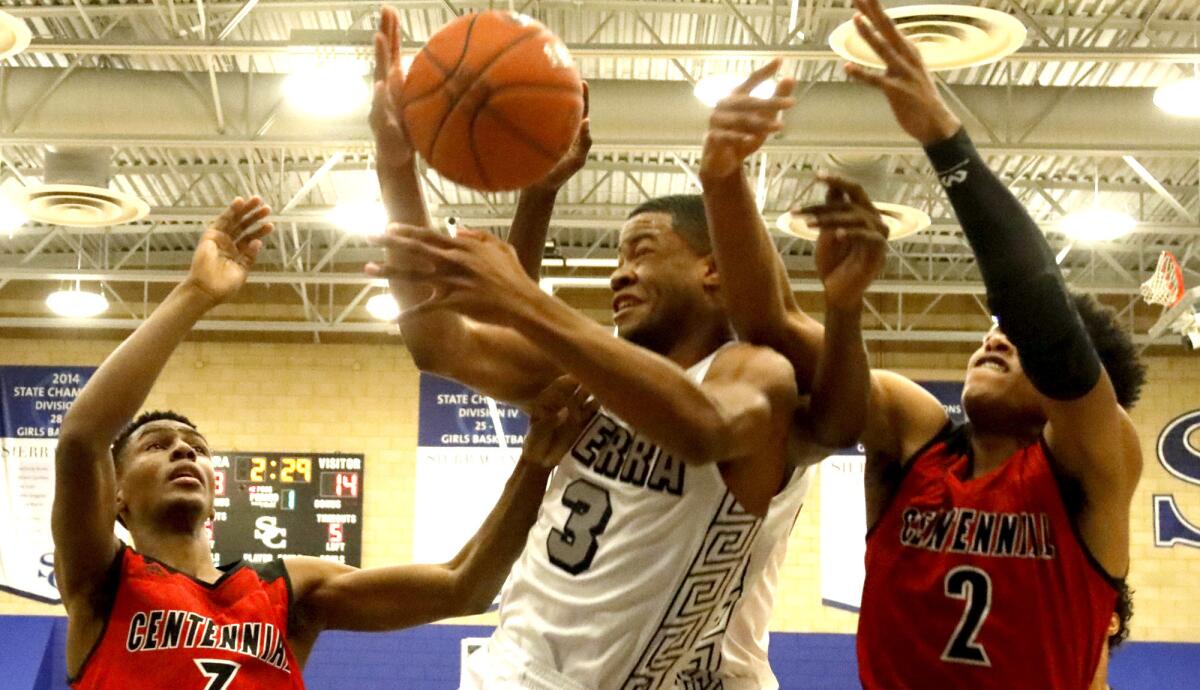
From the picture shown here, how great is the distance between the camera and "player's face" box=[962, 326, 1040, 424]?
360 centimetres

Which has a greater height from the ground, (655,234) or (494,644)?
(655,234)

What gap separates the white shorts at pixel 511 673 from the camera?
3.06 meters

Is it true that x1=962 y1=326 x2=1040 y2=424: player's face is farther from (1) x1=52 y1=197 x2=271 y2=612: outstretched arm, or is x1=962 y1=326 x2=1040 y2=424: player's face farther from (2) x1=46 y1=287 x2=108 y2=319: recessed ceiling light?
(2) x1=46 y1=287 x2=108 y2=319: recessed ceiling light

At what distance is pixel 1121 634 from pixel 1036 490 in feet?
6.53

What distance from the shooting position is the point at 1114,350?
3.80 metres

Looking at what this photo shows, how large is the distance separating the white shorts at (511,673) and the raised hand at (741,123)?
1.17 metres

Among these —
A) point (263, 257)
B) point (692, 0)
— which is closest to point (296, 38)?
point (692, 0)

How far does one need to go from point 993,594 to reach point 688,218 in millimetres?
1227

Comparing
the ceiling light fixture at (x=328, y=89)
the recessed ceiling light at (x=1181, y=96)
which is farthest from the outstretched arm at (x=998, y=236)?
the ceiling light fixture at (x=328, y=89)

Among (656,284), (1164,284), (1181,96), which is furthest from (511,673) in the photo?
(1164,284)

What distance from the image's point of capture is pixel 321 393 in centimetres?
1836

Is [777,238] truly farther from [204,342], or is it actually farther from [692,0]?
[204,342]

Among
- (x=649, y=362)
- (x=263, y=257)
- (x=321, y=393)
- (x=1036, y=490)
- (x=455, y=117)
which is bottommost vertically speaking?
(x=1036, y=490)

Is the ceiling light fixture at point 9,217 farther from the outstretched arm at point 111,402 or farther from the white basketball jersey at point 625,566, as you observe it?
the white basketball jersey at point 625,566
